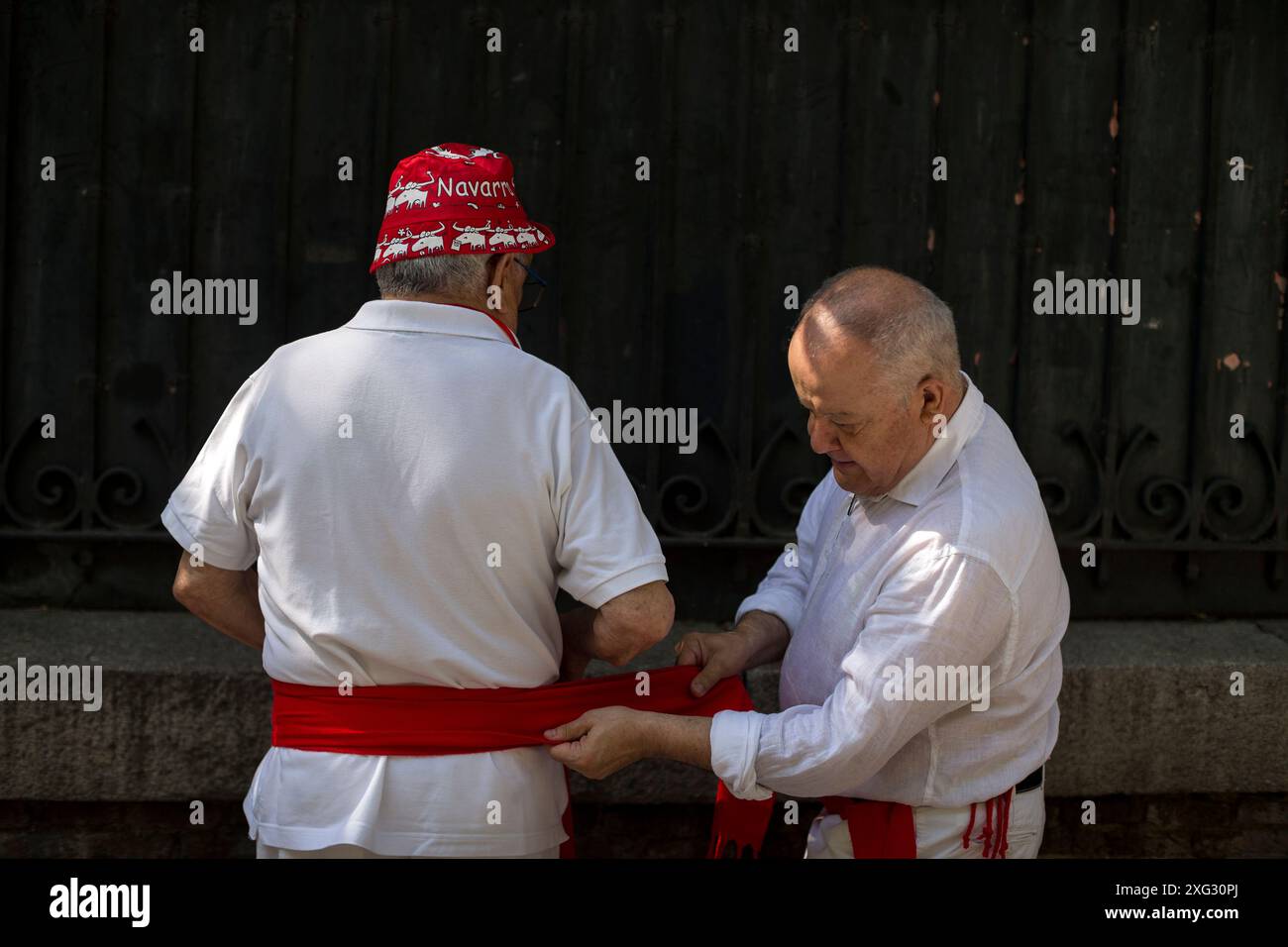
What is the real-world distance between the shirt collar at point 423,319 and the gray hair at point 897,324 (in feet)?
2.14

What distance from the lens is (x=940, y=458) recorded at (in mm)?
2680

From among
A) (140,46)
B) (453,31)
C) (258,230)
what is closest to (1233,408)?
(453,31)

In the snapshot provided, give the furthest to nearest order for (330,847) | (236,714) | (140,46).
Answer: (140,46) → (236,714) → (330,847)

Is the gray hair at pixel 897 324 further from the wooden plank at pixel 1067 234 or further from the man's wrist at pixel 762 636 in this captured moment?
the wooden plank at pixel 1067 234

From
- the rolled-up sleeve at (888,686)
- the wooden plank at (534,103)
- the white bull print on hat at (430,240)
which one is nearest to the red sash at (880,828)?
the rolled-up sleeve at (888,686)

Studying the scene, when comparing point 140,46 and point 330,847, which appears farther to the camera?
point 140,46

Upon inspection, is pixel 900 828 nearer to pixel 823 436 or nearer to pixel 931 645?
pixel 931 645

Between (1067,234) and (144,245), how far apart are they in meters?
2.75

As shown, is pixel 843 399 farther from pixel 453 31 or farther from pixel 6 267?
pixel 6 267

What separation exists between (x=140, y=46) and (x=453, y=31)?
0.91m

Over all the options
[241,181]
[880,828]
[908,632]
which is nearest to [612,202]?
[241,181]

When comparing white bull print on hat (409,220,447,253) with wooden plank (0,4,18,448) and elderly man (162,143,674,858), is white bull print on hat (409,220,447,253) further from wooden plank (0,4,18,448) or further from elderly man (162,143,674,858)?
wooden plank (0,4,18,448)

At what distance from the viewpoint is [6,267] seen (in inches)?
159

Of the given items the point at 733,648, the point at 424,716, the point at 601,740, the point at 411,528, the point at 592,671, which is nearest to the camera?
the point at 411,528
